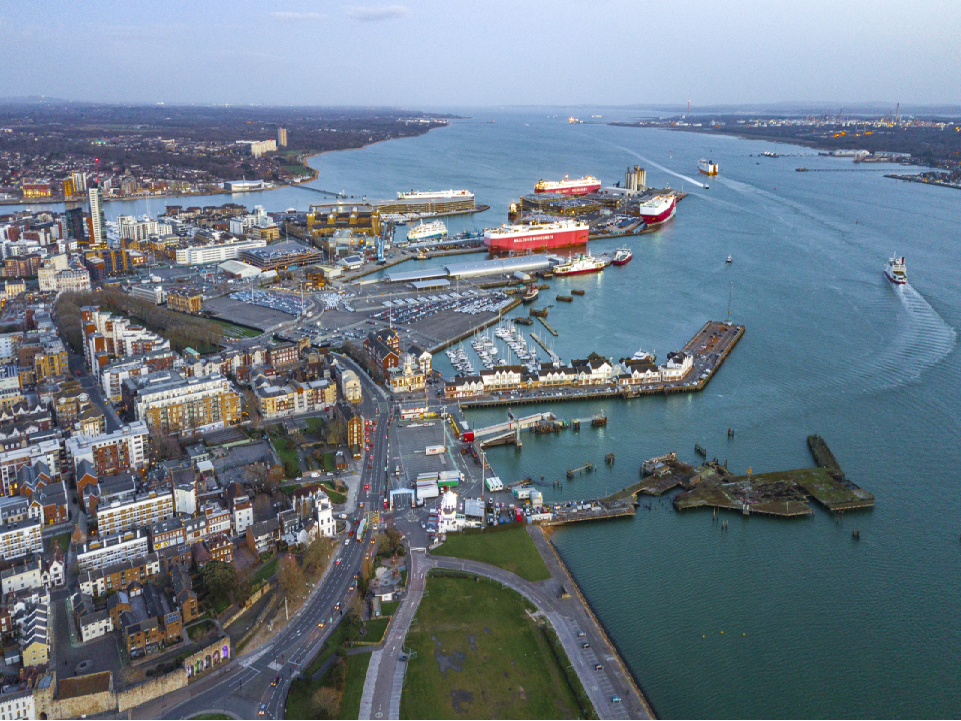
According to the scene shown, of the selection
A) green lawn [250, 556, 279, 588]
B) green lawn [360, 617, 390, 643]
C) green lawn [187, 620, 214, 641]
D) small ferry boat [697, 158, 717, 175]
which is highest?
small ferry boat [697, 158, 717, 175]

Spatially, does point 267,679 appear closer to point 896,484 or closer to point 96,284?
point 896,484

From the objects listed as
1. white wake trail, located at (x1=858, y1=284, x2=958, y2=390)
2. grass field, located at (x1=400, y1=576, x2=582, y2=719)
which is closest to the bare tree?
grass field, located at (x1=400, y1=576, x2=582, y2=719)

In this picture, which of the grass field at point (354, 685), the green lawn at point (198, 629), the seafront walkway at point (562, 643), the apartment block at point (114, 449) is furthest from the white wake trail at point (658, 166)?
the green lawn at point (198, 629)

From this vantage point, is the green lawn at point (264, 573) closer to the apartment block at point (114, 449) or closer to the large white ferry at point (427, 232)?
the apartment block at point (114, 449)

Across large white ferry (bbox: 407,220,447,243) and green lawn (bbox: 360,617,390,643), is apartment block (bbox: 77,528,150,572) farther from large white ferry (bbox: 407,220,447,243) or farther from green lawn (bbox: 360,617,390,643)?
large white ferry (bbox: 407,220,447,243)

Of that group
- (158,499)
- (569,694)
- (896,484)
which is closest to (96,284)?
(158,499)
